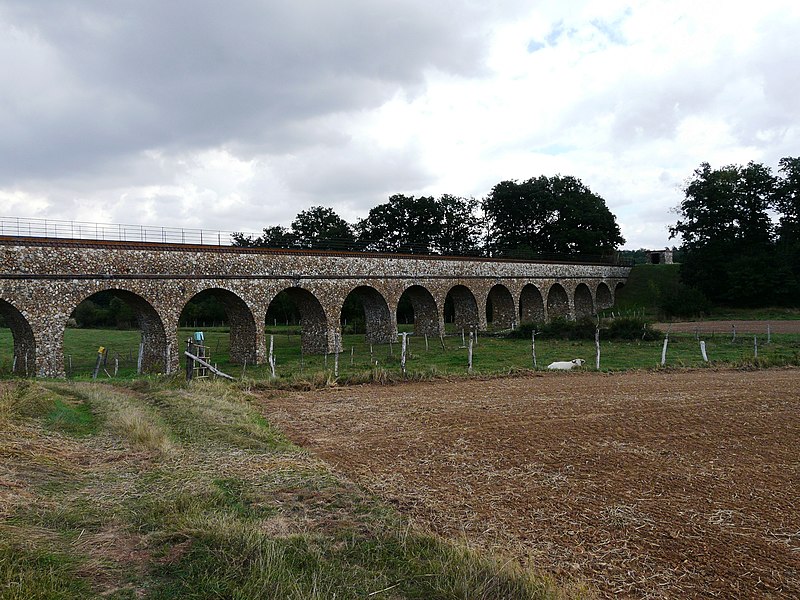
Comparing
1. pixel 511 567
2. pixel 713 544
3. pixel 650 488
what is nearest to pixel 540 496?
pixel 650 488

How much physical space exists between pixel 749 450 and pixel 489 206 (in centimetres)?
5738

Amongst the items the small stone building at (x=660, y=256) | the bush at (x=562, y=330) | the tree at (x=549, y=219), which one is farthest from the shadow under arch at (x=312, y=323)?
the small stone building at (x=660, y=256)

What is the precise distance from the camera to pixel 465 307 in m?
33.3

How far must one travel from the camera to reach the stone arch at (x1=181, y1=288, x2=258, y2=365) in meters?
21.1

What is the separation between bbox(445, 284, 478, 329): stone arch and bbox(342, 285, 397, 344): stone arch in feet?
19.9

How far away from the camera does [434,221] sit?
5716cm

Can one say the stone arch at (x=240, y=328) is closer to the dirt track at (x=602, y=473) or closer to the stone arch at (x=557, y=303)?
the dirt track at (x=602, y=473)

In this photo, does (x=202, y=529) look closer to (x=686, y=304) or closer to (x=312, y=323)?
(x=312, y=323)

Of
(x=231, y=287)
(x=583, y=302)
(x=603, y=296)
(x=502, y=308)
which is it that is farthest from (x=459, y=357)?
(x=603, y=296)

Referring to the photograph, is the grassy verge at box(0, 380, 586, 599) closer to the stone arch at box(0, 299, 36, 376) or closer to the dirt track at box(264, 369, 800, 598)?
the dirt track at box(264, 369, 800, 598)

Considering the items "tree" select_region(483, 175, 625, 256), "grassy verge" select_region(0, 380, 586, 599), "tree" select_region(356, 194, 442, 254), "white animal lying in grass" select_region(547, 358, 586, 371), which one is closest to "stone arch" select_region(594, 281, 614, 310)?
"tree" select_region(483, 175, 625, 256)

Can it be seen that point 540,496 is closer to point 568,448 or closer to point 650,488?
point 650,488

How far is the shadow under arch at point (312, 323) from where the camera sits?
78.0 feet

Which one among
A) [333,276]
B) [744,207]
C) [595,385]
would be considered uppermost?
[744,207]
